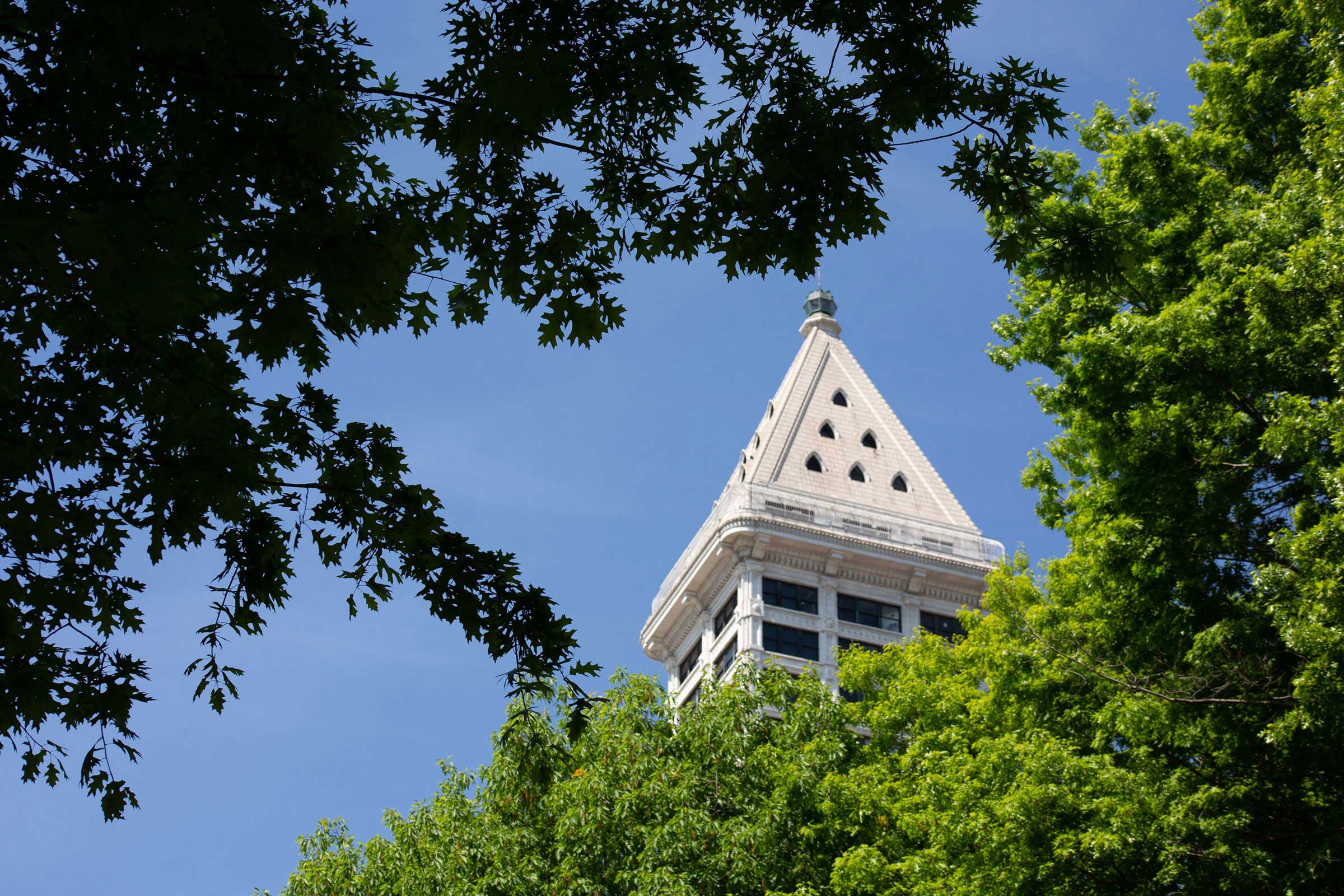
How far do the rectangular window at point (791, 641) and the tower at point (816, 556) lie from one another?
0.17 feet

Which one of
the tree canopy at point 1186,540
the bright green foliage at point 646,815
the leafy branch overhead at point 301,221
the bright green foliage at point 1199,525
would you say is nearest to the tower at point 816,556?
the bright green foliage at point 646,815

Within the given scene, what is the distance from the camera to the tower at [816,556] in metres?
56.8

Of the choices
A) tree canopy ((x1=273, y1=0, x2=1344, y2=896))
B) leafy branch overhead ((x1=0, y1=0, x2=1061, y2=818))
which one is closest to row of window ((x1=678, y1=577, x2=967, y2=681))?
tree canopy ((x1=273, y1=0, x2=1344, y2=896))

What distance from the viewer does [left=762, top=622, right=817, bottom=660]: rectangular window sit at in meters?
55.5

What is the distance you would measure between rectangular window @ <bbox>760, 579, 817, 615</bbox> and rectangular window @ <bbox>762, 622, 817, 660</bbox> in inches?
41.1

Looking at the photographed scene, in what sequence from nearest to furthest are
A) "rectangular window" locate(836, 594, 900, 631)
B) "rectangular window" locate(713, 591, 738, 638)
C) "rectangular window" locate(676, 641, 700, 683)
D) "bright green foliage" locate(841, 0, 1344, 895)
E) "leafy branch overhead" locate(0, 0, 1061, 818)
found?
"leafy branch overhead" locate(0, 0, 1061, 818)
"bright green foliage" locate(841, 0, 1344, 895)
"rectangular window" locate(836, 594, 900, 631)
"rectangular window" locate(713, 591, 738, 638)
"rectangular window" locate(676, 641, 700, 683)

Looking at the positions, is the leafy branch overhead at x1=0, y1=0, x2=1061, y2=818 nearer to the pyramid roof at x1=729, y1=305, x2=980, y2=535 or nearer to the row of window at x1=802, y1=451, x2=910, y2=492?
the pyramid roof at x1=729, y1=305, x2=980, y2=535

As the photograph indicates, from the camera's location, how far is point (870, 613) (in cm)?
5838

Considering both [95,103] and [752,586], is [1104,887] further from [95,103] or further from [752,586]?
[752,586]

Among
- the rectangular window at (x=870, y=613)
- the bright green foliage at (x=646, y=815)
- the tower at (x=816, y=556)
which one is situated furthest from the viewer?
the rectangular window at (x=870, y=613)

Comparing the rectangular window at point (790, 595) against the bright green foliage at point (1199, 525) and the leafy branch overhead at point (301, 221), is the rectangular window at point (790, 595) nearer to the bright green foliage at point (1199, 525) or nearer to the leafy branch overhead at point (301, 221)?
the bright green foliage at point (1199, 525)

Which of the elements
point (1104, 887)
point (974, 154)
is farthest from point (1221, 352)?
point (974, 154)

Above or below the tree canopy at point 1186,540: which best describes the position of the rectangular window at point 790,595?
above

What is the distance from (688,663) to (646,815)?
38110 mm
